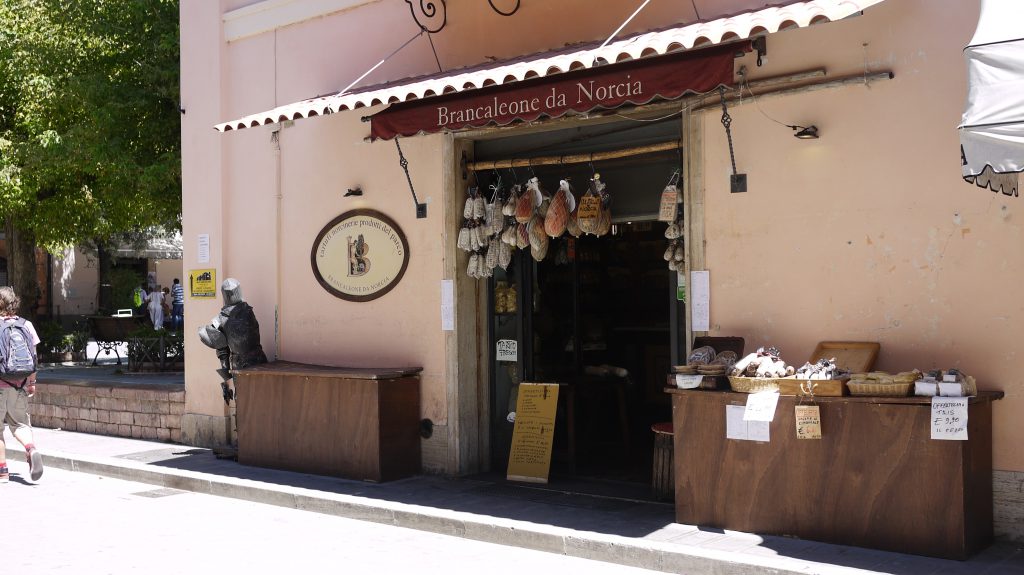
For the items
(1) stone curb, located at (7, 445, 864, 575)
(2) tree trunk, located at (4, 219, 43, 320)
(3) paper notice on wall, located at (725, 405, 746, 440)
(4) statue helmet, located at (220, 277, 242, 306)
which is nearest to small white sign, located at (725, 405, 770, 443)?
(3) paper notice on wall, located at (725, 405, 746, 440)

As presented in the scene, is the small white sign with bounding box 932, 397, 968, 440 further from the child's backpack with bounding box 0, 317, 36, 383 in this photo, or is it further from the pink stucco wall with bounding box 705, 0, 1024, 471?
the child's backpack with bounding box 0, 317, 36, 383

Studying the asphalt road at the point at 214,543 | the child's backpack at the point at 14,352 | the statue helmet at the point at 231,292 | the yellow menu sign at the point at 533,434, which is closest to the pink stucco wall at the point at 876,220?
the yellow menu sign at the point at 533,434

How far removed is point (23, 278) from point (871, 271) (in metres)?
17.4

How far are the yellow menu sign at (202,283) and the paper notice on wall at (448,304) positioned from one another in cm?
338

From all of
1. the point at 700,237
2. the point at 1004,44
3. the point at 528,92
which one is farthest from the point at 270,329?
the point at 1004,44

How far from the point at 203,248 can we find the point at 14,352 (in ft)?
8.01

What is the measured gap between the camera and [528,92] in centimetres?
757

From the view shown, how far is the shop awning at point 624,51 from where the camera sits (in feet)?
19.4

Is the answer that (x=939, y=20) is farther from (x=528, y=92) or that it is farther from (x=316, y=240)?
(x=316, y=240)

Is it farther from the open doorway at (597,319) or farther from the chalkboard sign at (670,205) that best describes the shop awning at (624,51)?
the open doorway at (597,319)

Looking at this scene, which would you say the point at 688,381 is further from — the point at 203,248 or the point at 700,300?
the point at 203,248

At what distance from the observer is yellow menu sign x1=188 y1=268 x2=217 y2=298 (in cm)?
1100

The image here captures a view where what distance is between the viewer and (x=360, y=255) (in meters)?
9.73

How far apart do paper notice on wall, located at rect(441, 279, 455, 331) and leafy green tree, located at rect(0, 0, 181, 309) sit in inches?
251
